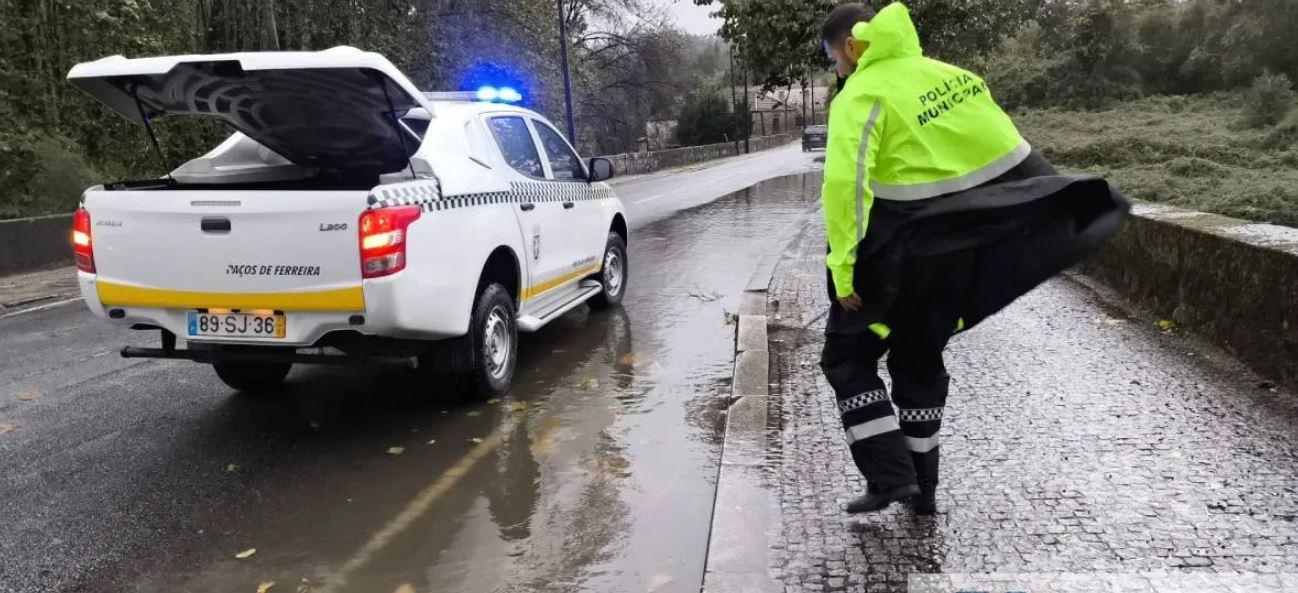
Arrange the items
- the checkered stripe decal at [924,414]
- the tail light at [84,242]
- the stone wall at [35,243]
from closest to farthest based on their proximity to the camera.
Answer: the checkered stripe decal at [924,414] → the tail light at [84,242] → the stone wall at [35,243]

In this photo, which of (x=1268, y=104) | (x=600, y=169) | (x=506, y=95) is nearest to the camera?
(x=506, y=95)

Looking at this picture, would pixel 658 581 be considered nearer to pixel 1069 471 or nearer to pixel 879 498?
pixel 879 498

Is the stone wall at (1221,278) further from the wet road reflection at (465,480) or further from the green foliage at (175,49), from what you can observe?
the green foliage at (175,49)

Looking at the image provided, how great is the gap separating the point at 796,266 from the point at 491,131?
4.63 metres

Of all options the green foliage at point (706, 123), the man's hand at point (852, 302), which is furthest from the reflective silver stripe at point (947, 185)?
the green foliage at point (706, 123)

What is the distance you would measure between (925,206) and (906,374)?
684mm

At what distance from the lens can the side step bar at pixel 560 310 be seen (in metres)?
6.11

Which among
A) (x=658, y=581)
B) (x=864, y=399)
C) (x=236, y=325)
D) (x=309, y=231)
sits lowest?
(x=658, y=581)

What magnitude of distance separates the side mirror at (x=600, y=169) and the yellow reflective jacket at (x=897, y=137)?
4096 millimetres

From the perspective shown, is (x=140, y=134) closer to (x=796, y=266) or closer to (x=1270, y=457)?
(x=796, y=266)

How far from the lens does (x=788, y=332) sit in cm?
693

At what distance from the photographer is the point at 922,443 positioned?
364 centimetres

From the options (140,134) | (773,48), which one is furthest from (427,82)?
(773,48)

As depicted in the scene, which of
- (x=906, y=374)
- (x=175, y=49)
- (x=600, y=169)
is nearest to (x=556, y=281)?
(x=600, y=169)
